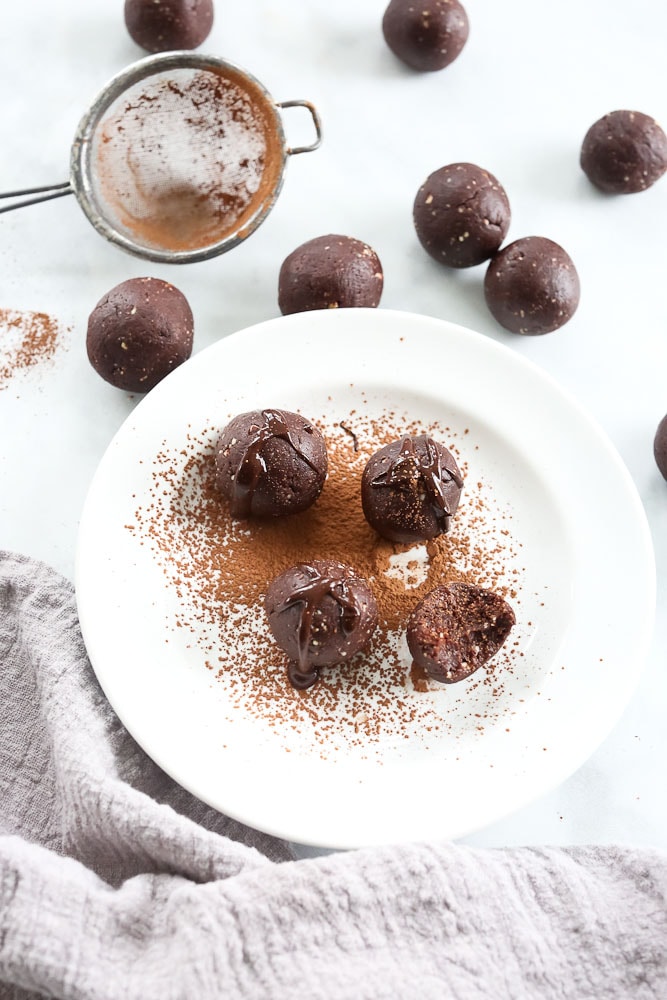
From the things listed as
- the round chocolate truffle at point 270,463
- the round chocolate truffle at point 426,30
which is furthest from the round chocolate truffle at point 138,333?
the round chocolate truffle at point 426,30

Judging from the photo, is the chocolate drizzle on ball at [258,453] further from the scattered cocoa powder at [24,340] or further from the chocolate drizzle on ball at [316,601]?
the scattered cocoa powder at [24,340]

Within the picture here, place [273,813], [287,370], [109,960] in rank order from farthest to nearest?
[287,370] → [273,813] → [109,960]

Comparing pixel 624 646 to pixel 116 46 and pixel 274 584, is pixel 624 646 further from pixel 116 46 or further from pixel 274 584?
pixel 116 46

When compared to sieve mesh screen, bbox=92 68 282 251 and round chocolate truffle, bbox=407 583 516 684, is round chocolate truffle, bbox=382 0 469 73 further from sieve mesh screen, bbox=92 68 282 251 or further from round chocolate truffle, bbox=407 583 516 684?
round chocolate truffle, bbox=407 583 516 684

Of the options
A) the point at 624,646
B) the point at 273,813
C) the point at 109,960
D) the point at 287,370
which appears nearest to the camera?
the point at 109,960

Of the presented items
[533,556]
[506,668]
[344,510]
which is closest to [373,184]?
[344,510]

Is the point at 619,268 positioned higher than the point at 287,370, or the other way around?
the point at 619,268

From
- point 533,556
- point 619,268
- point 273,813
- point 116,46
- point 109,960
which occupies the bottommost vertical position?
point 109,960
